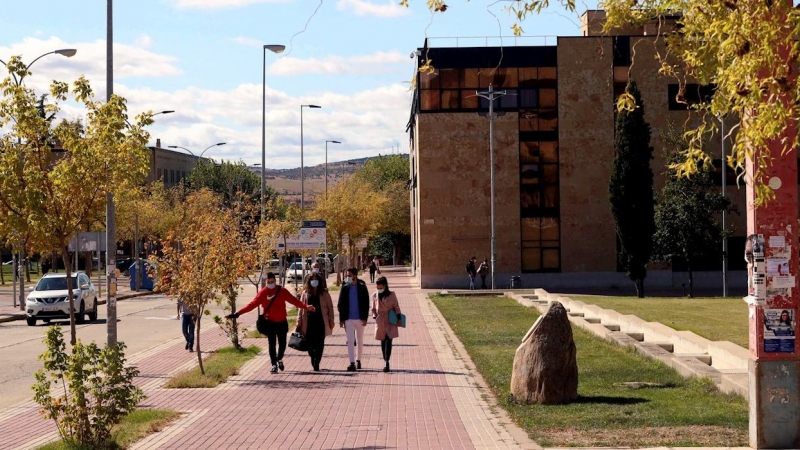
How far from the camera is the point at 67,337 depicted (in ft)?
93.9

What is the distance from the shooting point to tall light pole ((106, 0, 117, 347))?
1706cm

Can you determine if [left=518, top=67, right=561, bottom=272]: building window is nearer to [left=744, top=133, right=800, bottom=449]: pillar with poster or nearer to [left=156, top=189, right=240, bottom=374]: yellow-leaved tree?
[left=156, top=189, right=240, bottom=374]: yellow-leaved tree

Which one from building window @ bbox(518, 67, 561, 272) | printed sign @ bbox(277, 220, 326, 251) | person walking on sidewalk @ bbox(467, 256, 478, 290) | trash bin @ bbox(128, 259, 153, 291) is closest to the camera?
printed sign @ bbox(277, 220, 326, 251)

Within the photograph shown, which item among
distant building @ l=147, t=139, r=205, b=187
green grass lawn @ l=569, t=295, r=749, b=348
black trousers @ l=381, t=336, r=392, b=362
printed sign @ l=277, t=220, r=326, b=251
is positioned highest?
distant building @ l=147, t=139, r=205, b=187

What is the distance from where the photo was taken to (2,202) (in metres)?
15.2

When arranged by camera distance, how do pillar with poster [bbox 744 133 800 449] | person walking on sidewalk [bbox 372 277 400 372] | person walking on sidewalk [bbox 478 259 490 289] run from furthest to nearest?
1. person walking on sidewalk [bbox 478 259 490 289]
2. person walking on sidewalk [bbox 372 277 400 372]
3. pillar with poster [bbox 744 133 800 449]

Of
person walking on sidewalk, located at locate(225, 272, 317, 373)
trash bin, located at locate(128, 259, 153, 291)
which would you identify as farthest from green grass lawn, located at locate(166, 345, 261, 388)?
trash bin, located at locate(128, 259, 153, 291)

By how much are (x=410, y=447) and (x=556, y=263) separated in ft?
162

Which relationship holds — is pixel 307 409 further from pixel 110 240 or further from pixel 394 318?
pixel 110 240

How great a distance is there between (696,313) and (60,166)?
26.1 metres

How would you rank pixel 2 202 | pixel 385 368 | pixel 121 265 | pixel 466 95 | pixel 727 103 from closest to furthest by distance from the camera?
pixel 727 103, pixel 2 202, pixel 385 368, pixel 466 95, pixel 121 265

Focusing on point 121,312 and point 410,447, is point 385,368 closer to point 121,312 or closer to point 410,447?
point 410,447

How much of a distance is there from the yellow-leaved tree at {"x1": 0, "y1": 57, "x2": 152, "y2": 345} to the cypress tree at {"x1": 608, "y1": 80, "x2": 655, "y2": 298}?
38.1 meters

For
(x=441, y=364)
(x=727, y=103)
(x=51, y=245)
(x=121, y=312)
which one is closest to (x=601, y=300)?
(x=121, y=312)
